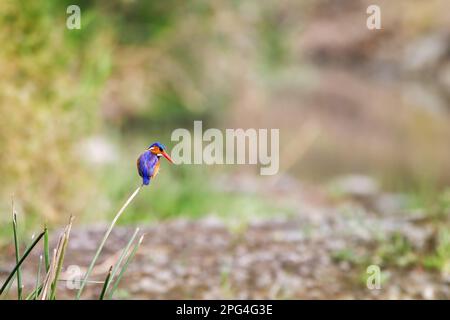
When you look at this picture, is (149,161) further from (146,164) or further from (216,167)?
(216,167)

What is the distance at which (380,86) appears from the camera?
18.6 m

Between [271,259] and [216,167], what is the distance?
499 centimetres

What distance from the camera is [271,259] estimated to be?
10.7 feet

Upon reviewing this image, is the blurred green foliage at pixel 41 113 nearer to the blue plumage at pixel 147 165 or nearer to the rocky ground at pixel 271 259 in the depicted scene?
the rocky ground at pixel 271 259

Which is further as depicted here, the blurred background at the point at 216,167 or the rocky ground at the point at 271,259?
the blurred background at the point at 216,167

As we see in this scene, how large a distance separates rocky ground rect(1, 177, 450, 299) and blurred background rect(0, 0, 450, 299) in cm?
1

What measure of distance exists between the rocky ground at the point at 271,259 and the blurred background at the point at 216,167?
0.04 ft

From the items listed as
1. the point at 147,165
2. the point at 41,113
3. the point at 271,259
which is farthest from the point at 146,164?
the point at 41,113

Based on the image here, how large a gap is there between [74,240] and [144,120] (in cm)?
596

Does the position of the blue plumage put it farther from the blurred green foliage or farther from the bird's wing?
the blurred green foliage

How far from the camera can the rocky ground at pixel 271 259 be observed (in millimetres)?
2863

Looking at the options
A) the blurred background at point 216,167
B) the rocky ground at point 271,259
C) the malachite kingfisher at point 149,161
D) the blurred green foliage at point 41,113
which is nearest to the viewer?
the malachite kingfisher at point 149,161

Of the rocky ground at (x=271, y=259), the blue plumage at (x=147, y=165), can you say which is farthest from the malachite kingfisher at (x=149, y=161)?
the rocky ground at (x=271, y=259)
